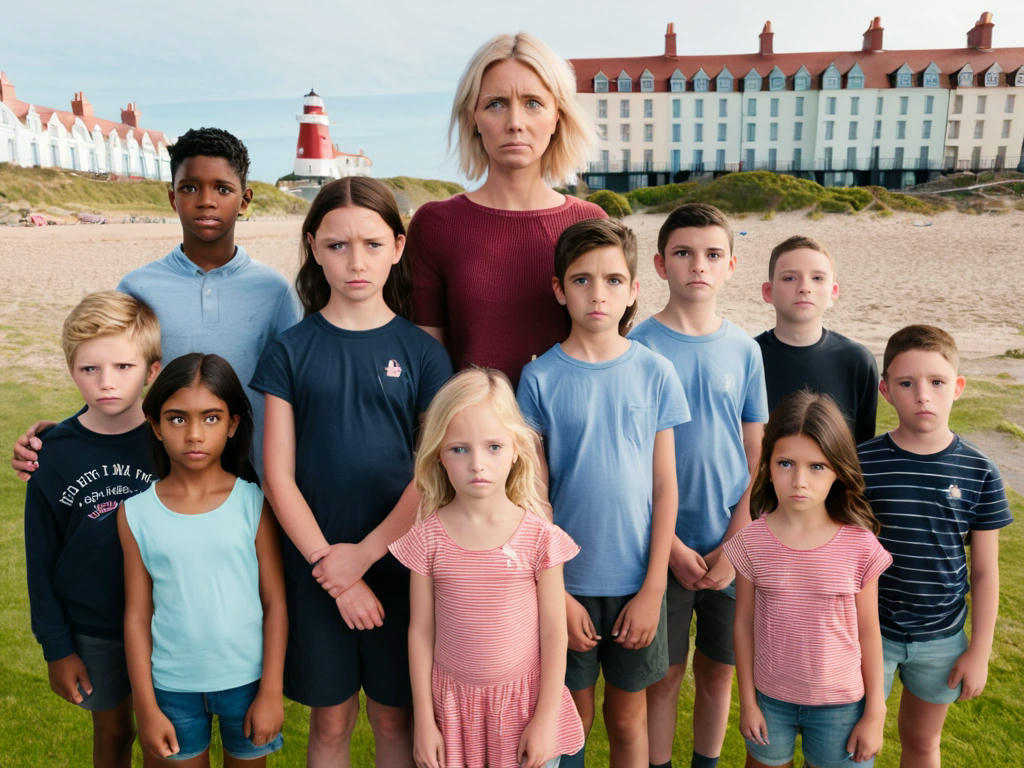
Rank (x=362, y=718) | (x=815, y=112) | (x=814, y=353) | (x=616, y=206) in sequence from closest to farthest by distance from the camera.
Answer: (x=814, y=353) → (x=362, y=718) → (x=616, y=206) → (x=815, y=112)

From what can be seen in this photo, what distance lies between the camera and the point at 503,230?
2.55 metres

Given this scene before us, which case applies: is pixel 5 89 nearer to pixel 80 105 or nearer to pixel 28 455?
pixel 80 105

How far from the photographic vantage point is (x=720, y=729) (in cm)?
278

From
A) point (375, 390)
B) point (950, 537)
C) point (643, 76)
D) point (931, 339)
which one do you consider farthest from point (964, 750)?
point (643, 76)

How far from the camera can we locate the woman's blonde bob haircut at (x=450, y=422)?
6.91 feet

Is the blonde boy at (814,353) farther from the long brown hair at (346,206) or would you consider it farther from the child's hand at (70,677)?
the child's hand at (70,677)

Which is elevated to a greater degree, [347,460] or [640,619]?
[347,460]

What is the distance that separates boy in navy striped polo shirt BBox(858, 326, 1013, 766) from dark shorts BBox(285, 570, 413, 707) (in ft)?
4.78

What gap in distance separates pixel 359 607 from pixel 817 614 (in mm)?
1283

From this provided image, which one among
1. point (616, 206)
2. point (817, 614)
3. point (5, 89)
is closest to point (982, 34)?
point (616, 206)

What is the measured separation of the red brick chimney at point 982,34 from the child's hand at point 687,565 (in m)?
55.8

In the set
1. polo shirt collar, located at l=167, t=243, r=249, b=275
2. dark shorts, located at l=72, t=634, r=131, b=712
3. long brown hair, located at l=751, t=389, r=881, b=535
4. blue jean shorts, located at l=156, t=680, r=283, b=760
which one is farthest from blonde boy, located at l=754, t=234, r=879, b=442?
dark shorts, located at l=72, t=634, r=131, b=712

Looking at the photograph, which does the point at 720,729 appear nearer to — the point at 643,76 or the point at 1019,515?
the point at 1019,515

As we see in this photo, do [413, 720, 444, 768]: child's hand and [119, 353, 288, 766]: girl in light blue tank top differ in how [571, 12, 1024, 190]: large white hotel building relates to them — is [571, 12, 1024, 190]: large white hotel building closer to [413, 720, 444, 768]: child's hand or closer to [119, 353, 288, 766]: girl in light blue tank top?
[119, 353, 288, 766]: girl in light blue tank top
